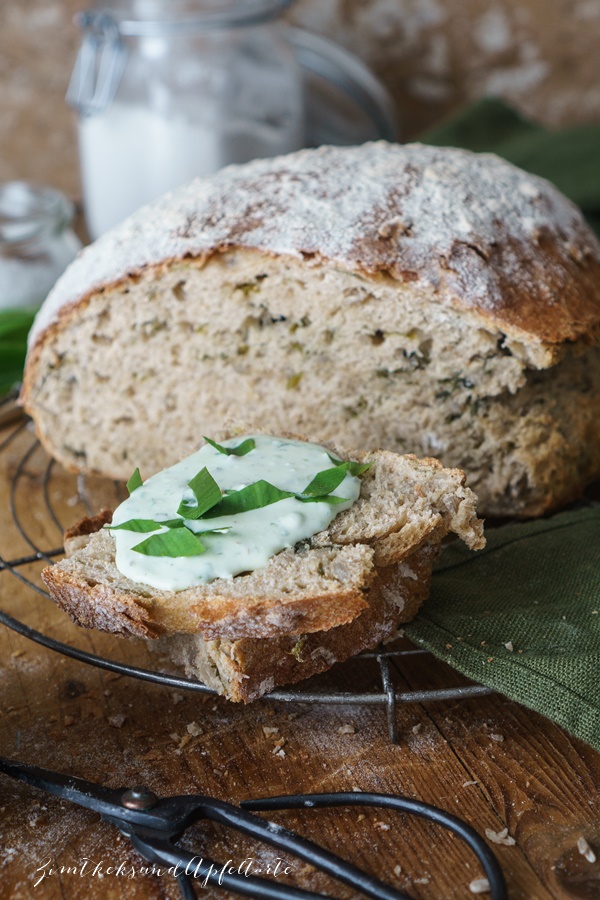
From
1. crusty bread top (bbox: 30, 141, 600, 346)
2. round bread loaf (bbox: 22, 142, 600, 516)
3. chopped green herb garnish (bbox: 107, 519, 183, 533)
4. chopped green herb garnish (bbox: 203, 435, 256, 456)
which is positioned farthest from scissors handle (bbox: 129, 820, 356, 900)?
crusty bread top (bbox: 30, 141, 600, 346)

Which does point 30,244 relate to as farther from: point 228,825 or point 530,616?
point 228,825

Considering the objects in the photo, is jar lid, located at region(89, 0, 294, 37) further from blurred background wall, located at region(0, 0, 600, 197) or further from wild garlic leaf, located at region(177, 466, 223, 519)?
wild garlic leaf, located at region(177, 466, 223, 519)

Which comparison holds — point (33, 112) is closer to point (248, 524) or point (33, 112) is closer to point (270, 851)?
point (248, 524)

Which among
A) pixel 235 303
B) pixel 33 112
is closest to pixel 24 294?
pixel 235 303

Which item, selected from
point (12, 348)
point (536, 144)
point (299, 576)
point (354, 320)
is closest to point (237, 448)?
point (299, 576)

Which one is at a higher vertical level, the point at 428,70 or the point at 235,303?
the point at 428,70

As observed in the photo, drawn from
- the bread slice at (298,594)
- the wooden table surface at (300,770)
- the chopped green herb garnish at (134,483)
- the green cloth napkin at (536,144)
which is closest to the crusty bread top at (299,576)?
the bread slice at (298,594)
